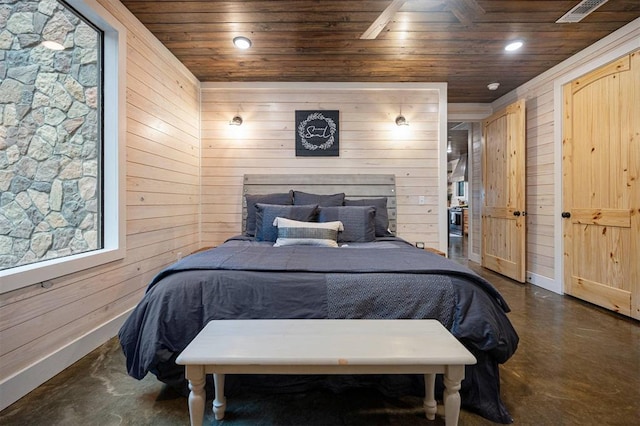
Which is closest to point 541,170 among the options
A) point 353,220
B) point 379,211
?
point 379,211

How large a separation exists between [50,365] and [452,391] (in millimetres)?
2090

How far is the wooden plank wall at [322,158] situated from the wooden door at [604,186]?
1311 mm

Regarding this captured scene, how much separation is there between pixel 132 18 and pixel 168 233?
5.88ft

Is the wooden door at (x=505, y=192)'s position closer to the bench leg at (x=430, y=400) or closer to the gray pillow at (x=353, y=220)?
the gray pillow at (x=353, y=220)

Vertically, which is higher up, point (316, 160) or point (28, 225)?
point (316, 160)

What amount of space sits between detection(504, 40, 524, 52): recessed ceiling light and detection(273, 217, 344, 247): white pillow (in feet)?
7.67

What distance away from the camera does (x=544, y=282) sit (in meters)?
3.43

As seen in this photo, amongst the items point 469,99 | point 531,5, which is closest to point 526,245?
point 469,99

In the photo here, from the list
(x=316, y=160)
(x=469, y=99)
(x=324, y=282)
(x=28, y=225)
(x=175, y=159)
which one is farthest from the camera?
(x=469, y=99)

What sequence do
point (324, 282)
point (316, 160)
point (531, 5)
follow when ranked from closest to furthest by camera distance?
point (324, 282) → point (531, 5) → point (316, 160)

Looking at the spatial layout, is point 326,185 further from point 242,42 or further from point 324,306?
point 324,306

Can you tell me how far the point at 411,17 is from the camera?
2.30 metres

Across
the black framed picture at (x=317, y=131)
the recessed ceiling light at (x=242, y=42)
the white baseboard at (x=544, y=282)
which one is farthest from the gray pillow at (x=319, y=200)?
the white baseboard at (x=544, y=282)

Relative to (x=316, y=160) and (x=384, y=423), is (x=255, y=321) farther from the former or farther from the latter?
(x=316, y=160)
